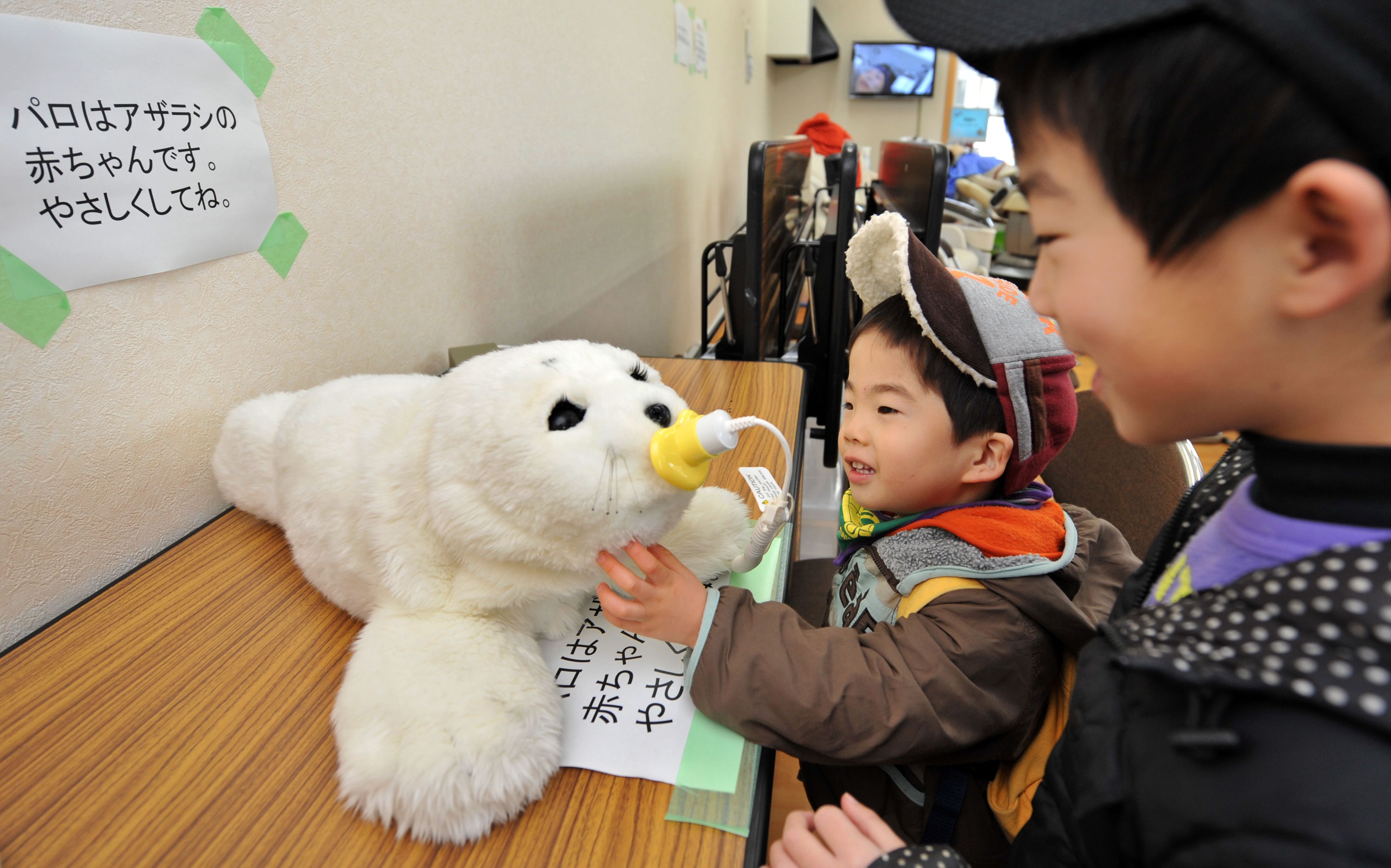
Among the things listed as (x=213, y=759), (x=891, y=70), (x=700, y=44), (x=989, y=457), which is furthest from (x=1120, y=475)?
(x=891, y=70)

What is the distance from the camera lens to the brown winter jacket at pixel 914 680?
0.50 meters

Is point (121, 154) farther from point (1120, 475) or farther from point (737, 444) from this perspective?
point (1120, 475)

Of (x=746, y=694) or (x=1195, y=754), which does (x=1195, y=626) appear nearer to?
(x=1195, y=754)

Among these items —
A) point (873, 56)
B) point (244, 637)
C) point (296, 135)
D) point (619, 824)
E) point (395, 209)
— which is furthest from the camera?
point (873, 56)

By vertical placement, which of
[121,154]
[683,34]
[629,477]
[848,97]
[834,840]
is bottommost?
[834,840]

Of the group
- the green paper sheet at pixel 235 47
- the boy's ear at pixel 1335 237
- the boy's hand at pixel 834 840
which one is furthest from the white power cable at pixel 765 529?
the green paper sheet at pixel 235 47

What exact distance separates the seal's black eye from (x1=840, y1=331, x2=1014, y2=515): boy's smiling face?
381 mm

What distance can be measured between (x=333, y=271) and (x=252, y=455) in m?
0.26

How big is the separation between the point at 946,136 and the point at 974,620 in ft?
20.6

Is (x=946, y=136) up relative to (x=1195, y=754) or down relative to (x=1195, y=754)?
up

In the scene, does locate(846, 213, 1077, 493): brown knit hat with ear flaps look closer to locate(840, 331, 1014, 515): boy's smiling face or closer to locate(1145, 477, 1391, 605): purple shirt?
locate(840, 331, 1014, 515): boy's smiling face

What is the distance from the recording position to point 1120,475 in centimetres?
87

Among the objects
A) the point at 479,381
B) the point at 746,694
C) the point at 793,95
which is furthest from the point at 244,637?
the point at 793,95

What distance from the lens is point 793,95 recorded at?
5.79 metres
